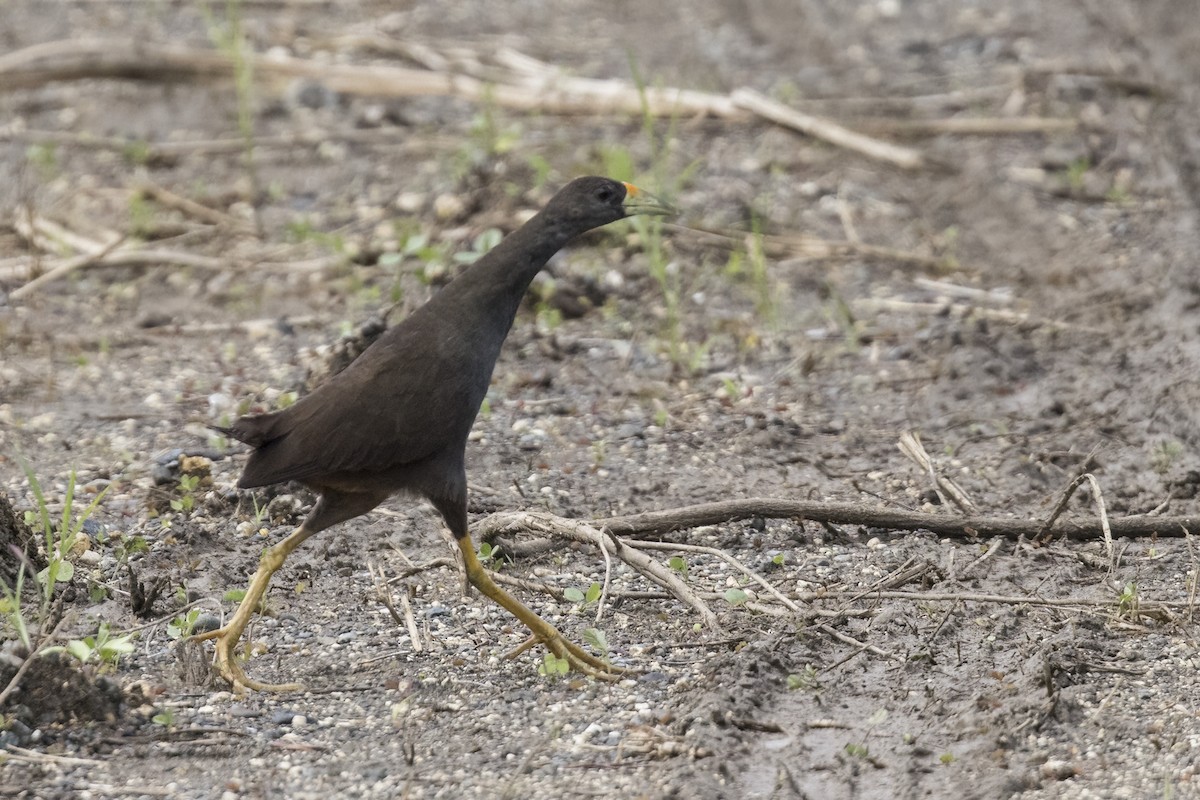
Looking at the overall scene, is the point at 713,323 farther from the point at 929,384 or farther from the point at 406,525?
the point at 406,525

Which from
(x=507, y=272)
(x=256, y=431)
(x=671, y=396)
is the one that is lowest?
(x=671, y=396)

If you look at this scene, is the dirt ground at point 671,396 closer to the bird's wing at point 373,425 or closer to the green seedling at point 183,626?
the green seedling at point 183,626

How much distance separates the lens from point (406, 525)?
17.6ft

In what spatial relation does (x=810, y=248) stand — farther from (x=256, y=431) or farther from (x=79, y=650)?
(x=79, y=650)

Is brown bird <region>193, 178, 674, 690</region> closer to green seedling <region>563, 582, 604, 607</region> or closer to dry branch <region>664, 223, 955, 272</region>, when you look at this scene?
green seedling <region>563, 582, 604, 607</region>

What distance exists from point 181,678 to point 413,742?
0.77m

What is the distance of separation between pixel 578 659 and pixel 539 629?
158 millimetres

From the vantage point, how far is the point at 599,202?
4844mm

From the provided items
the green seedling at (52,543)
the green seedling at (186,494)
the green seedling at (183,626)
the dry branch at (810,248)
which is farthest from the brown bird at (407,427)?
the dry branch at (810,248)

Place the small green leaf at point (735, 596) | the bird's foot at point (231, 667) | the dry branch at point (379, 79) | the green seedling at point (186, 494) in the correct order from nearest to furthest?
the bird's foot at point (231, 667) → the small green leaf at point (735, 596) → the green seedling at point (186, 494) → the dry branch at point (379, 79)

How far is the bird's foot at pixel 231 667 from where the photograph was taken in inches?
165

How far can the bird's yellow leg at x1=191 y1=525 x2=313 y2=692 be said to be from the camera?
4.20m

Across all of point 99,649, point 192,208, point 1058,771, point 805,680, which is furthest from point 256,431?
point 192,208

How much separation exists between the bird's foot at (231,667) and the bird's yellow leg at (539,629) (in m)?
0.58
